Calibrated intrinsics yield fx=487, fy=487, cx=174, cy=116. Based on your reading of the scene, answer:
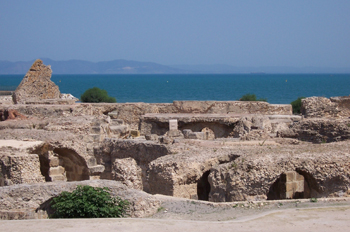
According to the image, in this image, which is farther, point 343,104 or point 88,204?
point 343,104

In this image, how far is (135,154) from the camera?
13.2m

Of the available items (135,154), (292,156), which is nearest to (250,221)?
(292,156)

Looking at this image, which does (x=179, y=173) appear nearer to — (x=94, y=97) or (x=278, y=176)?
(x=278, y=176)

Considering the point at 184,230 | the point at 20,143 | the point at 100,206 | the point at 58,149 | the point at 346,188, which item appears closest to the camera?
the point at 184,230

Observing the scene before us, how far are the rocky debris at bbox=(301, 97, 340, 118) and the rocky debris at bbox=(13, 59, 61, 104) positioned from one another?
488 inches

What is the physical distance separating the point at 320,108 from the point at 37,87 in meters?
13.5

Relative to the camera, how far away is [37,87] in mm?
24000

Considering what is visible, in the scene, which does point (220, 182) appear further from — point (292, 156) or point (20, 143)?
point (20, 143)

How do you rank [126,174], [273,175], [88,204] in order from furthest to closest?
[126,174] → [273,175] → [88,204]

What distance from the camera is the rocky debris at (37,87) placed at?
23422 mm

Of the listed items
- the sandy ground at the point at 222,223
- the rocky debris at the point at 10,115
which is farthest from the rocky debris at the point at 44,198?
the rocky debris at the point at 10,115

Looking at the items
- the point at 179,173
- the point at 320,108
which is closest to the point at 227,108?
the point at 320,108

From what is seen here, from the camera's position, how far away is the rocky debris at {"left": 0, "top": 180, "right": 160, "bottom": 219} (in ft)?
28.0

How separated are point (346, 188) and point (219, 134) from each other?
9.55 m
